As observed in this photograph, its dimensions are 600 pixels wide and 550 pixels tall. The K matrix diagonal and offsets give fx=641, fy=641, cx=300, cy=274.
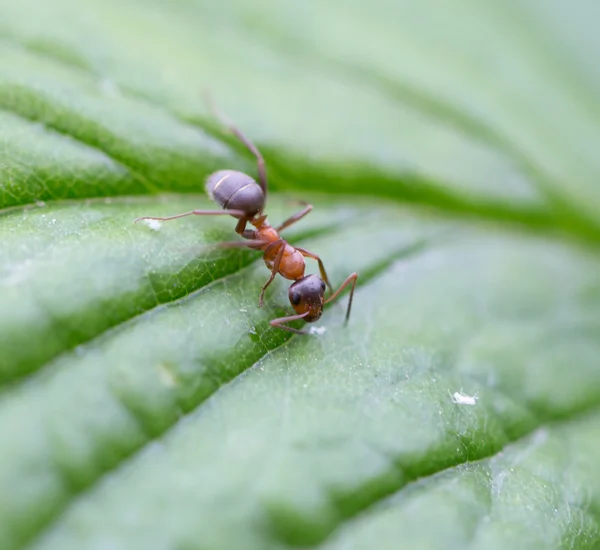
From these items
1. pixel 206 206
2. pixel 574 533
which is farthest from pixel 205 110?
pixel 574 533

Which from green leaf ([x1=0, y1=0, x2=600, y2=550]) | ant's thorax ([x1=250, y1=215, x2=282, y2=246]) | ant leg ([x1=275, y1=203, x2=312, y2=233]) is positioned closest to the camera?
green leaf ([x1=0, y1=0, x2=600, y2=550])

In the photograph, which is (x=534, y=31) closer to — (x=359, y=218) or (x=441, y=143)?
(x=441, y=143)

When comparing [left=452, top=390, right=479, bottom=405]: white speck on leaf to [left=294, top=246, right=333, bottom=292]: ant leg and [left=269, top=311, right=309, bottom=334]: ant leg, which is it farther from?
[left=294, top=246, right=333, bottom=292]: ant leg

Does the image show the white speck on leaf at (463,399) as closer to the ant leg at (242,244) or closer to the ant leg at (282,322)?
the ant leg at (282,322)

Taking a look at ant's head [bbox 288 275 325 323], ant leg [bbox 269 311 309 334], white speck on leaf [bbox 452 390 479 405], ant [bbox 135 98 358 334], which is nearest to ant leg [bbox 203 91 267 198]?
ant [bbox 135 98 358 334]

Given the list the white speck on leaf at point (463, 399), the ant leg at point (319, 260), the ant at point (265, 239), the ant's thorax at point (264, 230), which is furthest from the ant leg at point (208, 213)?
the white speck on leaf at point (463, 399)
